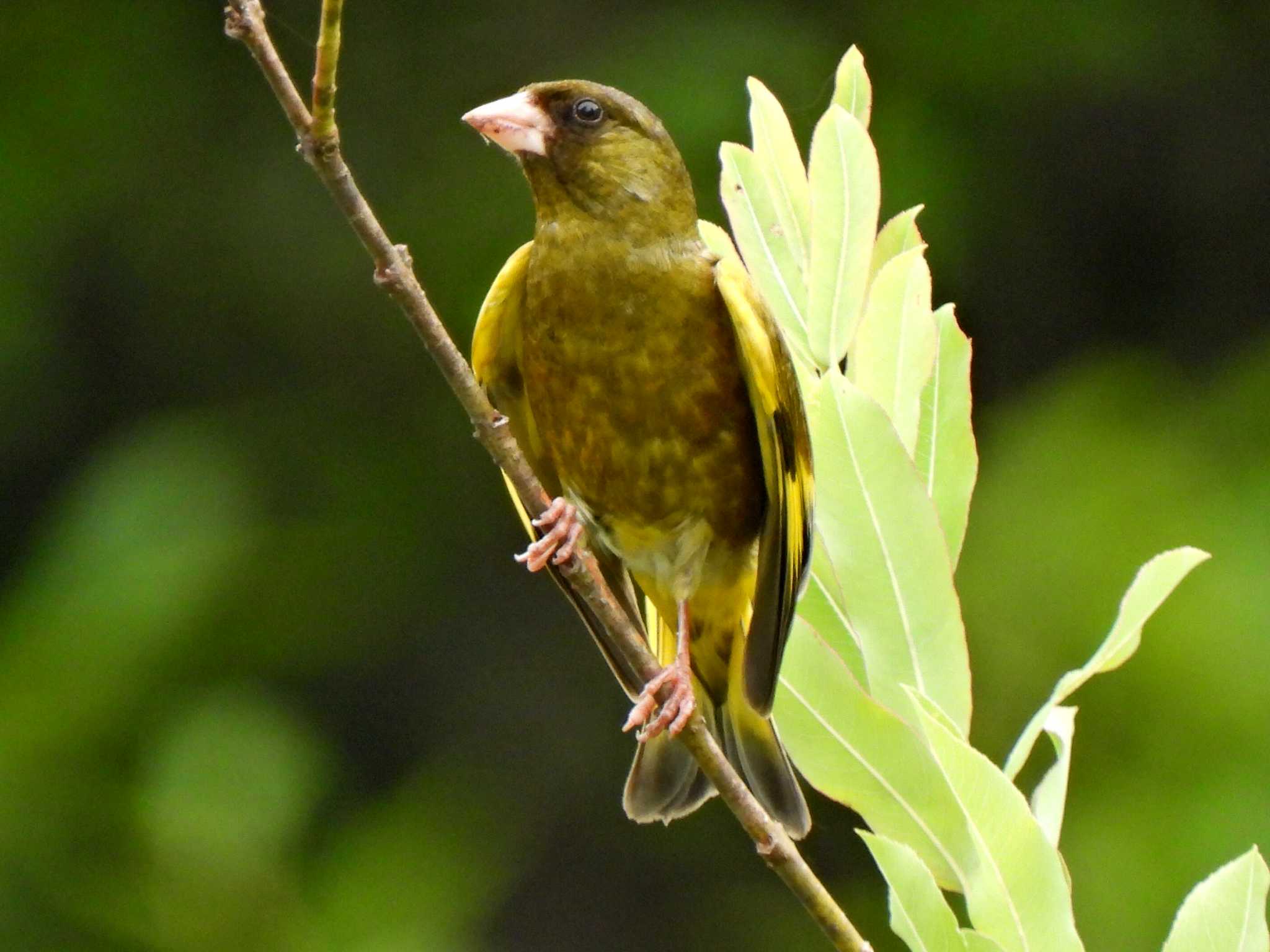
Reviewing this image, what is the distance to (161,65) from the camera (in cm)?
591

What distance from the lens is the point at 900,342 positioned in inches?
59.8

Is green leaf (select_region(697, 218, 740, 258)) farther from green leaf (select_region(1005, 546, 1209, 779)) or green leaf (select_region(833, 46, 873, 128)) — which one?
green leaf (select_region(1005, 546, 1209, 779))

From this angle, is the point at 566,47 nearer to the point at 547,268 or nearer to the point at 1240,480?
the point at 1240,480

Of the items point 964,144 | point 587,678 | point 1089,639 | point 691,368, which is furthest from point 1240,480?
point 691,368

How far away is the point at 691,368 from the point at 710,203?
2.79 m

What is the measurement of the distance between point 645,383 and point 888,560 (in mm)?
910

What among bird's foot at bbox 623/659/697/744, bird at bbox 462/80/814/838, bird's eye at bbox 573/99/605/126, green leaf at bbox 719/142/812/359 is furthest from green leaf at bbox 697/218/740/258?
bird's eye at bbox 573/99/605/126

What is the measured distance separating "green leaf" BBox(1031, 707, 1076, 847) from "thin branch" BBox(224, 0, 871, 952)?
160mm

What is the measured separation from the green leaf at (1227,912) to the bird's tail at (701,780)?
104cm

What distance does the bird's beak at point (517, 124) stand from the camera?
2.33 metres

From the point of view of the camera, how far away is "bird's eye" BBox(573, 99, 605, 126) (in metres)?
Result: 2.43

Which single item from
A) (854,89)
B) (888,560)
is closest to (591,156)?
(854,89)

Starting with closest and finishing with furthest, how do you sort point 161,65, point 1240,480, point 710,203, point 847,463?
point 847,463 → point 1240,480 → point 710,203 → point 161,65

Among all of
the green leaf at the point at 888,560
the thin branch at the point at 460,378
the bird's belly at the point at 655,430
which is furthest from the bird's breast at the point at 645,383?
the green leaf at the point at 888,560
